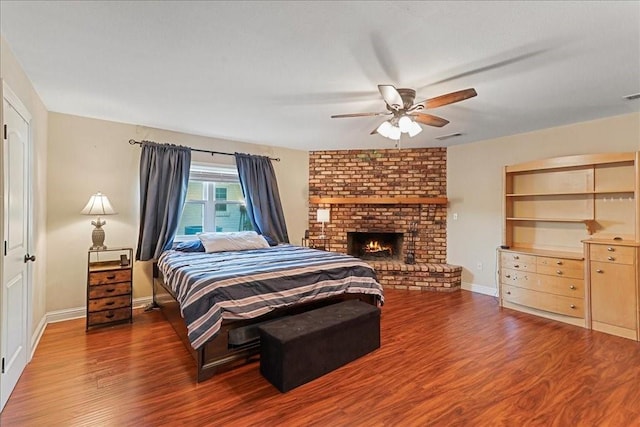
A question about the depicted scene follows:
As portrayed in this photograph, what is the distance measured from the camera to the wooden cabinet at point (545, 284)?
136 inches

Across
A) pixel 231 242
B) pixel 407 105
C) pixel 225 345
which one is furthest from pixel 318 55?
pixel 231 242

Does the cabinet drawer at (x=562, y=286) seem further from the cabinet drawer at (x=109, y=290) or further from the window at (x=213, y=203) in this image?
the cabinet drawer at (x=109, y=290)

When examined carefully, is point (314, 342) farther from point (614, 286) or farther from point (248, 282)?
point (614, 286)

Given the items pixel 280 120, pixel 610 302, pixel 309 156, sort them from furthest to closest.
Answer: pixel 309 156, pixel 280 120, pixel 610 302

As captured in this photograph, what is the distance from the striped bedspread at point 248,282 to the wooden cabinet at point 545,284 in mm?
1927

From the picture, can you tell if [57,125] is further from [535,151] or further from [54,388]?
[535,151]

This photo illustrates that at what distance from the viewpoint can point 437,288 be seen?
4.92 meters

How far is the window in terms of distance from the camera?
14.9 feet

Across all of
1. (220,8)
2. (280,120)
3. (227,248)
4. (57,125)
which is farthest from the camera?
(227,248)

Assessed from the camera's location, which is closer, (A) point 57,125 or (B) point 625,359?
(B) point 625,359

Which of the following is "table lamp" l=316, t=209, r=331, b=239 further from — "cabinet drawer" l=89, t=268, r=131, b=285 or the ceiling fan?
"cabinet drawer" l=89, t=268, r=131, b=285

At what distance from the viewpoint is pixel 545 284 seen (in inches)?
145

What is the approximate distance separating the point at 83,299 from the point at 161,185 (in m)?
1.61

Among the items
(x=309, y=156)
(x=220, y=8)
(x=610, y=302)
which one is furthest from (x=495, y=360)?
(x=309, y=156)
